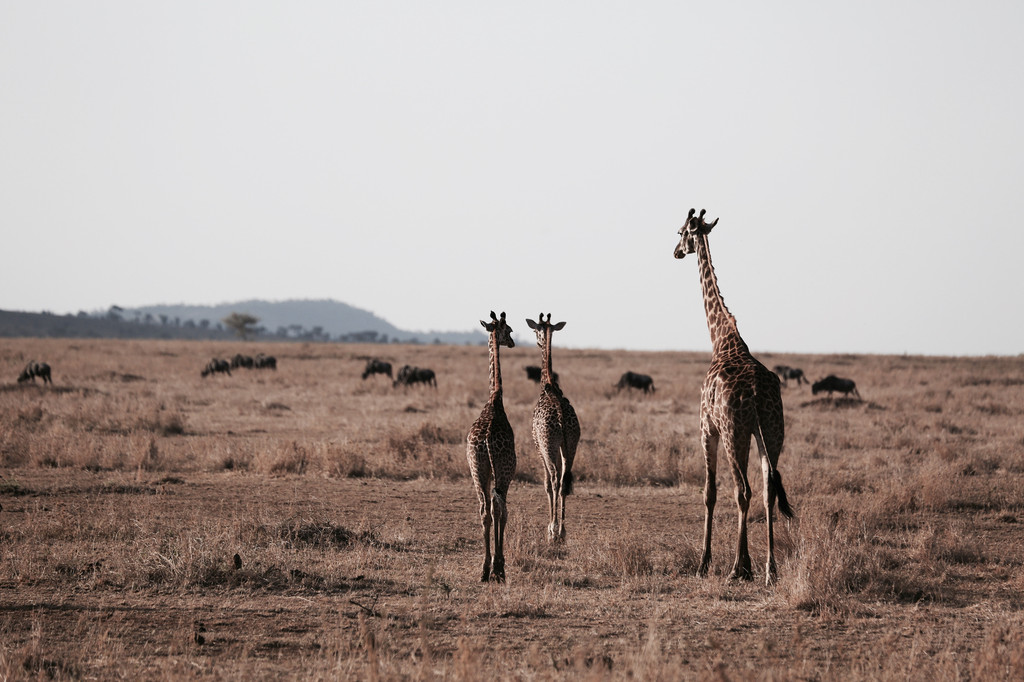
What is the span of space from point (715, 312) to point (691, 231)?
1139 millimetres

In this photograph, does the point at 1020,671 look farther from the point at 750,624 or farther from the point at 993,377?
the point at 993,377

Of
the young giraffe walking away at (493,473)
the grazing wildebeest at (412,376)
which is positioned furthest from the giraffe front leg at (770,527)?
the grazing wildebeest at (412,376)

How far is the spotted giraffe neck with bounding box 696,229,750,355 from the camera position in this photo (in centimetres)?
951

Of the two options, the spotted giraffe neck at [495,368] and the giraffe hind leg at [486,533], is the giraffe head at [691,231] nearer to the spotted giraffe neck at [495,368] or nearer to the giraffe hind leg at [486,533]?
the spotted giraffe neck at [495,368]

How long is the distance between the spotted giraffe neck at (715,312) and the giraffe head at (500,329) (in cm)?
231

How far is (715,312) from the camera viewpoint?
32.9 ft

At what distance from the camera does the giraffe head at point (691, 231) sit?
1040cm

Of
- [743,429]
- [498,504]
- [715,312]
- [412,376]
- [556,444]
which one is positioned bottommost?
[498,504]

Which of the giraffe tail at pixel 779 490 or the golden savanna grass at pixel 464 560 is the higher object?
the giraffe tail at pixel 779 490

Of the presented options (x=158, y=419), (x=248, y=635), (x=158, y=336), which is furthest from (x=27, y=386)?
(x=158, y=336)

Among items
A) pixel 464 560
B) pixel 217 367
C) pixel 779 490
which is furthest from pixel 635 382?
pixel 779 490

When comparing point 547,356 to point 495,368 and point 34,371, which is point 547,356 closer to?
point 495,368

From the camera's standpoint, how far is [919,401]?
27.2m

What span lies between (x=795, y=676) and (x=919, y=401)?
951 inches
